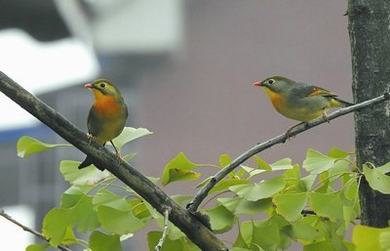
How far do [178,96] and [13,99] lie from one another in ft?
34.4

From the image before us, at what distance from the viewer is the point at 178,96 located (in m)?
12.1

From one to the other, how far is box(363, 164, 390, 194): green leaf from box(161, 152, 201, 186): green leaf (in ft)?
1.00

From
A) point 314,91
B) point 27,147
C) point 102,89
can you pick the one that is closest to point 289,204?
point 27,147

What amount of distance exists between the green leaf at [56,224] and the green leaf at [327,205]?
0.41 meters

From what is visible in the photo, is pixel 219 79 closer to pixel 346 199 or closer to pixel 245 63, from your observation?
pixel 245 63

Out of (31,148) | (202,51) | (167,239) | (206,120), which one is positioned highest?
(202,51)

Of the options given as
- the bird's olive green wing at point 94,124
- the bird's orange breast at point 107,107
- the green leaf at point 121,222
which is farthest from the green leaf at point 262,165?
the bird's orange breast at point 107,107

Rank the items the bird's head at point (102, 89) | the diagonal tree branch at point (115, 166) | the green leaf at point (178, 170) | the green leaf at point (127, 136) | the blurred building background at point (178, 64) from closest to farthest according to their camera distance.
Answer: the diagonal tree branch at point (115, 166)
the green leaf at point (178, 170)
the green leaf at point (127, 136)
the bird's head at point (102, 89)
the blurred building background at point (178, 64)

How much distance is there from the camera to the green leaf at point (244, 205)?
1.70 meters

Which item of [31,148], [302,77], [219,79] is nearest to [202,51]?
[219,79]

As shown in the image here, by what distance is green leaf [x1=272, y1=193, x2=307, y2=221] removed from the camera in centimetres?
168

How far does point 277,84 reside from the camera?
284 cm

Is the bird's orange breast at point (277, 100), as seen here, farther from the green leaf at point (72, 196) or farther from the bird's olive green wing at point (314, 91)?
the green leaf at point (72, 196)

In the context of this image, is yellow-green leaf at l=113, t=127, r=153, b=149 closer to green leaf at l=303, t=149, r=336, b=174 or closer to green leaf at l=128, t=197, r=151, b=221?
green leaf at l=128, t=197, r=151, b=221
